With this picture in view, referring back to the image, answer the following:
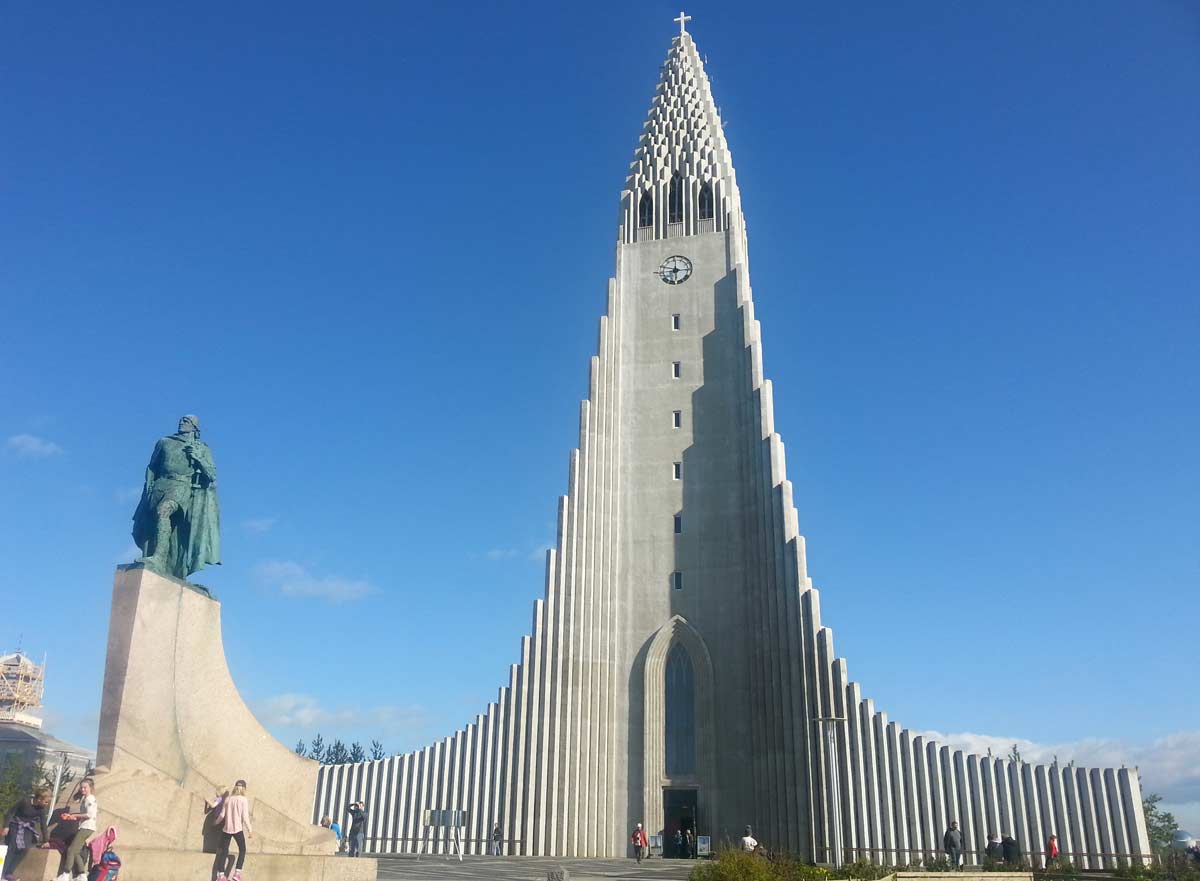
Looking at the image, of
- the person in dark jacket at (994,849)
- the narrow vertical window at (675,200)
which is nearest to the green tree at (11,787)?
the person in dark jacket at (994,849)

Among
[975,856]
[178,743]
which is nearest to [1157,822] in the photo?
[975,856]

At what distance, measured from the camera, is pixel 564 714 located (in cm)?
3366

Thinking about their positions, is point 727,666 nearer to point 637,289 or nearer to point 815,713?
point 815,713

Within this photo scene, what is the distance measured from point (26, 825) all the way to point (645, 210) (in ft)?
123

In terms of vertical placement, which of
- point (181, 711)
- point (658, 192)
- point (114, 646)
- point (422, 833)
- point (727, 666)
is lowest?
point (422, 833)

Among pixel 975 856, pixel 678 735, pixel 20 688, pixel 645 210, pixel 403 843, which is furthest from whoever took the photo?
pixel 20 688

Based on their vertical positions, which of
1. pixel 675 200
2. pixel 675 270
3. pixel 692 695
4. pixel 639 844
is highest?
pixel 675 200

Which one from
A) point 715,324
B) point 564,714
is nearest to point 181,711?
point 564,714

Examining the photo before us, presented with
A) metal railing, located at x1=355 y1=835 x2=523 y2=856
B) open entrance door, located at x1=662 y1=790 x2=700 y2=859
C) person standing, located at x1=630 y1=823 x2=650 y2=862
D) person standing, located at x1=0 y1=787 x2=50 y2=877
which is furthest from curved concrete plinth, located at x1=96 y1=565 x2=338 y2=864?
open entrance door, located at x1=662 y1=790 x2=700 y2=859

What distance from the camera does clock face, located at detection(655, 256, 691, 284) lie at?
41.5m

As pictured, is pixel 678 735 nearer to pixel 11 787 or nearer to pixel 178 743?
pixel 178 743

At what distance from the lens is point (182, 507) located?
15766 millimetres

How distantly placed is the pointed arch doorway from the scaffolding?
63576 millimetres

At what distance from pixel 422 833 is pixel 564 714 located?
21.5ft
